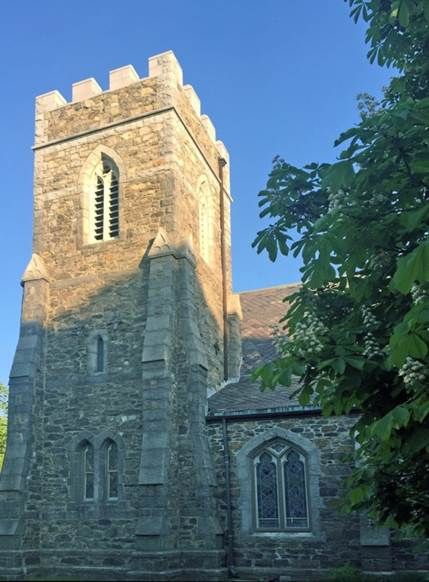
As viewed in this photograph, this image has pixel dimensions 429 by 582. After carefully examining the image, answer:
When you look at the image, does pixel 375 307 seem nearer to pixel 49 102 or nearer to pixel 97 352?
pixel 97 352

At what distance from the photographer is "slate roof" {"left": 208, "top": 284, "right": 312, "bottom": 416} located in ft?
50.6

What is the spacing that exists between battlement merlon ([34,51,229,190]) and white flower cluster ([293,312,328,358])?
40.8 ft

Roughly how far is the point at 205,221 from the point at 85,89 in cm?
522

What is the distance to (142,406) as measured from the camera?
1485cm

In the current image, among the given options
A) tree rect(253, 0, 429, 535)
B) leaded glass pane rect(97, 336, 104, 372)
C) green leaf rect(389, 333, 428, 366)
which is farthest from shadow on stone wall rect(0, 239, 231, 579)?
green leaf rect(389, 333, 428, 366)

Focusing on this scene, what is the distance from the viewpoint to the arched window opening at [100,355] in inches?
632

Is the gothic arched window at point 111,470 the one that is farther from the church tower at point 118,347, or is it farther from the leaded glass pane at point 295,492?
the leaded glass pane at point 295,492

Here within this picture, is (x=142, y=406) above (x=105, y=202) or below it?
below

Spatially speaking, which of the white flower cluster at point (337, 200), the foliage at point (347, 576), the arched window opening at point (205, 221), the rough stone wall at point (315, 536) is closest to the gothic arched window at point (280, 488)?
the rough stone wall at point (315, 536)

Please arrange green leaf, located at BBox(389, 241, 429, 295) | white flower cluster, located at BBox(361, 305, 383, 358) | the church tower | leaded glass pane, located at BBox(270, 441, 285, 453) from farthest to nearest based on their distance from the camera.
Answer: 1. leaded glass pane, located at BBox(270, 441, 285, 453)
2. the church tower
3. white flower cluster, located at BBox(361, 305, 383, 358)
4. green leaf, located at BBox(389, 241, 429, 295)

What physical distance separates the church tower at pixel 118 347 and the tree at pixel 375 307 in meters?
7.82

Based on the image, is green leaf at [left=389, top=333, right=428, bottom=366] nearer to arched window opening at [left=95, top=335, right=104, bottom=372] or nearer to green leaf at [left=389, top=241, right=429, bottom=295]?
green leaf at [left=389, top=241, right=429, bottom=295]

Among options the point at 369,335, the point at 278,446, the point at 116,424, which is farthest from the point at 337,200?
the point at 116,424

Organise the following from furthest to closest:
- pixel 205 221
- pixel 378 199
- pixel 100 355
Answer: pixel 205 221 < pixel 100 355 < pixel 378 199
